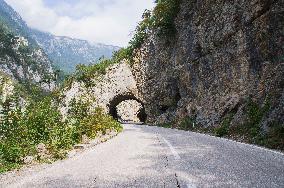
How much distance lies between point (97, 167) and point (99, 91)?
166 ft

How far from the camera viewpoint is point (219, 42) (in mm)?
32531

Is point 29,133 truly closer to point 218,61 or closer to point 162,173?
point 162,173

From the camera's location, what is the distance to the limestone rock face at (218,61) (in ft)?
76.8

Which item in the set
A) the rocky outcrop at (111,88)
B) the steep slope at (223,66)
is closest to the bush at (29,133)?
the steep slope at (223,66)

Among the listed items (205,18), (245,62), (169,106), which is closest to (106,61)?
(169,106)

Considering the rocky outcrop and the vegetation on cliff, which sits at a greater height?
the rocky outcrop

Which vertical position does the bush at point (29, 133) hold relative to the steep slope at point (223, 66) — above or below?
below

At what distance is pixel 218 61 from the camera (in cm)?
3241

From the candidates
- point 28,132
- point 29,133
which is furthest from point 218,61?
point 28,132

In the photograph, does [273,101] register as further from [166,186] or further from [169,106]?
[169,106]

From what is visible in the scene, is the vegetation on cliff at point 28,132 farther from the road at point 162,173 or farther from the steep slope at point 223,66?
the steep slope at point 223,66

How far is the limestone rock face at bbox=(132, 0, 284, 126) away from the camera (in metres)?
23.4

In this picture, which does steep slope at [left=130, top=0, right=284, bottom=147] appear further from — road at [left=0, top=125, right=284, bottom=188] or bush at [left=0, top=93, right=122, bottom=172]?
bush at [left=0, top=93, right=122, bottom=172]

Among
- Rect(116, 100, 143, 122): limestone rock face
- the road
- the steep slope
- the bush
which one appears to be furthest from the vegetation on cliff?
Rect(116, 100, 143, 122): limestone rock face
